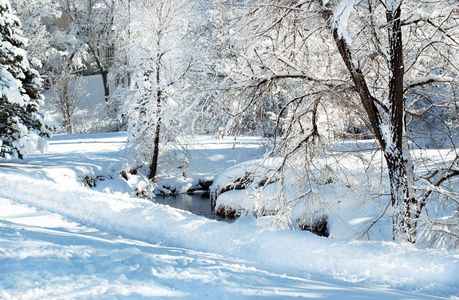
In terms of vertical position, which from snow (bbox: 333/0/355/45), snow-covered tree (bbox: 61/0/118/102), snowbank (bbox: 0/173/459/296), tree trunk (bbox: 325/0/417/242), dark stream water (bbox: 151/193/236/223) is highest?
snow-covered tree (bbox: 61/0/118/102)

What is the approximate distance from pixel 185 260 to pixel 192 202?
12363mm

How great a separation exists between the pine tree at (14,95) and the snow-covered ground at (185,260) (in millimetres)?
4242

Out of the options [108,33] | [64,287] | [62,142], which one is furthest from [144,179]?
[108,33]

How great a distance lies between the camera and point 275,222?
6.87 meters

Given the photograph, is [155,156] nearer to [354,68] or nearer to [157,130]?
[157,130]

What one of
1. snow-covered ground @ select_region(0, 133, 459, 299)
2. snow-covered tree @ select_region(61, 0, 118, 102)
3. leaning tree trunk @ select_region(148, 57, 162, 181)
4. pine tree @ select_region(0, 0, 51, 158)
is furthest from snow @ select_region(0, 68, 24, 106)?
snow-covered tree @ select_region(61, 0, 118, 102)

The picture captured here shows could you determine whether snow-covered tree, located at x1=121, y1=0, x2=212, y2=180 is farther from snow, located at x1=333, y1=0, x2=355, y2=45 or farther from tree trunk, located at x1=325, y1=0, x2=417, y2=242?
snow, located at x1=333, y1=0, x2=355, y2=45

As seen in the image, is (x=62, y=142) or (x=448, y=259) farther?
(x=62, y=142)

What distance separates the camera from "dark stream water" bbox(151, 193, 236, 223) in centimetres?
1473

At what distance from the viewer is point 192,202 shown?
16859mm

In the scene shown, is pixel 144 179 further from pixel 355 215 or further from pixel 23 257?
pixel 23 257

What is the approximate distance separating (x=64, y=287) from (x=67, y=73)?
2730 cm

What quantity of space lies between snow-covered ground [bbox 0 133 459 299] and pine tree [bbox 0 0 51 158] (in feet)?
13.9

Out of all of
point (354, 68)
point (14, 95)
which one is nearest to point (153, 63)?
point (14, 95)
